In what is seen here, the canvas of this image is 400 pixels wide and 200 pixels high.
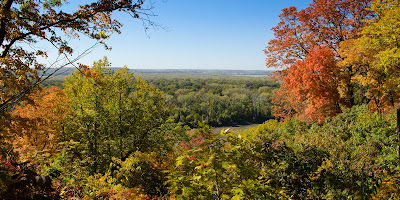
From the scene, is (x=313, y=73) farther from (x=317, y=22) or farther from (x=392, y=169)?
(x=392, y=169)

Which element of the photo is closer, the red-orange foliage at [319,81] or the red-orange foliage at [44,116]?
the red-orange foliage at [44,116]

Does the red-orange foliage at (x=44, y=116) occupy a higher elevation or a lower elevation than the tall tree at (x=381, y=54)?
lower

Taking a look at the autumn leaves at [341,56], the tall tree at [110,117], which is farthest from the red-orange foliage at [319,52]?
the tall tree at [110,117]

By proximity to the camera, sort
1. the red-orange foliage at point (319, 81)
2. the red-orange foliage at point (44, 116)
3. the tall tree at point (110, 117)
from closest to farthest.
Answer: the red-orange foliage at point (44, 116)
the red-orange foliage at point (319, 81)
the tall tree at point (110, 117)

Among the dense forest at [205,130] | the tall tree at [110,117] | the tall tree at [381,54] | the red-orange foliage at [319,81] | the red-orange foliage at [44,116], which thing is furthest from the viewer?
the tall tree at [110,117]

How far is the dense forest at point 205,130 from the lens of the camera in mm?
3713

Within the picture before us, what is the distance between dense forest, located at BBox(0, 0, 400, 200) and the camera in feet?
12.2

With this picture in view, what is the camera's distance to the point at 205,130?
3584 mm

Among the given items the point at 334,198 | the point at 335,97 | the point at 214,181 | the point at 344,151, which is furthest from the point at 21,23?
the point at 335,97

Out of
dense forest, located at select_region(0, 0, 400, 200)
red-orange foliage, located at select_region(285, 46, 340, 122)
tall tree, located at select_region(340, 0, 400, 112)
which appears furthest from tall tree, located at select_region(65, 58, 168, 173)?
tall tree, located at select_region(340, 0, 400, 112)

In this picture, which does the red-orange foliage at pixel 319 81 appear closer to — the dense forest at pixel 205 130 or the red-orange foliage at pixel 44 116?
the dense forest at pixel 205 130

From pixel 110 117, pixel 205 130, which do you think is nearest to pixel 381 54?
pixel 205 130

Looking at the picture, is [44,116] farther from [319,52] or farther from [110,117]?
[319,52]

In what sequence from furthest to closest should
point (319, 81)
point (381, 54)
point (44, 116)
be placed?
1. point (319, 81)
2. point (44, 116)
3. point (381, 54)
